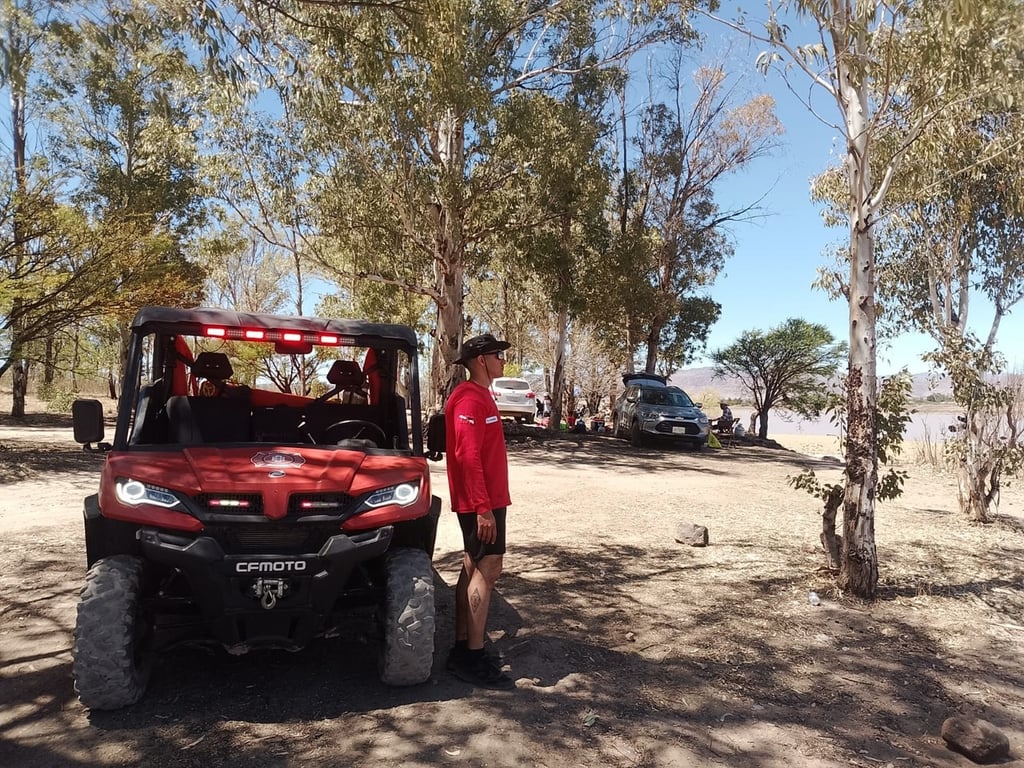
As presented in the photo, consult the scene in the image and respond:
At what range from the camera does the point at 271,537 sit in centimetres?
357

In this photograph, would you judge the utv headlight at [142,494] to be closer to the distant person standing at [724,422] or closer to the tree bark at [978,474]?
the tree bark at [978,474]

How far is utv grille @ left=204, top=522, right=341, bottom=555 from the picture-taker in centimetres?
351

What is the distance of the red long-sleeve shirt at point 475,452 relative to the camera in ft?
13.5

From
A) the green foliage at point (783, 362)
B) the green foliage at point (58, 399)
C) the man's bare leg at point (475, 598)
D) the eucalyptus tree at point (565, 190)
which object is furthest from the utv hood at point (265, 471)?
the green foliage at point (783, 362)

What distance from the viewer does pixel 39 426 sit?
20.0m

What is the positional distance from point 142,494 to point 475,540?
5.76 ft

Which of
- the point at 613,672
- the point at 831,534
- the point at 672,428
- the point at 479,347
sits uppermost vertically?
the point at 479,347

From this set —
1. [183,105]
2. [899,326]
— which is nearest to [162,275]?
[183,105]

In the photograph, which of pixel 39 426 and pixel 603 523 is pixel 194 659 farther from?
pixel 39 426

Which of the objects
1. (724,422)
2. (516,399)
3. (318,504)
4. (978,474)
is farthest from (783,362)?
(318,504)

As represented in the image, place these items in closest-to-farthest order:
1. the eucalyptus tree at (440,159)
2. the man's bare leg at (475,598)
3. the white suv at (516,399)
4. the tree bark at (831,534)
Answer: the man's bare leg at (475,598) < the tree bark at (831,534) < the eucalyptus tree at (440,159) < the white suv at (516,399)

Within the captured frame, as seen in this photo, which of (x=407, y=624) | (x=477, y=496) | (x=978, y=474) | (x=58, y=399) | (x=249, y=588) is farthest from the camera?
(x=58, y=399)

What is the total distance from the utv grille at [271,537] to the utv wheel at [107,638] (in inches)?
18.8

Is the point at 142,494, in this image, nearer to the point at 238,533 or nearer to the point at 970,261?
the point at 238,533
